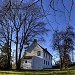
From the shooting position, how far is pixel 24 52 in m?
26.1

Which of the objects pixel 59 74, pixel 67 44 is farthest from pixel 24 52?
pixel 59 74

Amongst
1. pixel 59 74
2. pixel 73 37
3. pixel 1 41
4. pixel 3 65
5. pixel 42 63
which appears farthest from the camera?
pixel 42 63

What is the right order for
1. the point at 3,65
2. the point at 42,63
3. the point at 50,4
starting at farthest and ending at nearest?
the point at 42,63 → the point at 3,65 → the point at 50,4

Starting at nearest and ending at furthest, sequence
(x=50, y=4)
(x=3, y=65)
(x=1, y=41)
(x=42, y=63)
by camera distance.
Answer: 1. (x=50, y=4)
2. (x=3, y=65)
3. (x=1, y=41)
4. (x=42, y=63)

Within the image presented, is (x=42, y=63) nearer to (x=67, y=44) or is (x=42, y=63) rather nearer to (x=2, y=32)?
(x=2, y=32)

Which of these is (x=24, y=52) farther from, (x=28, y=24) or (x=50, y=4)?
(x=50, y=4)

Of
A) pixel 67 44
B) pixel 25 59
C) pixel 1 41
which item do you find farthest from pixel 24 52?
pixel 67 44

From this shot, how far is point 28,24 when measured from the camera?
91.8 feet

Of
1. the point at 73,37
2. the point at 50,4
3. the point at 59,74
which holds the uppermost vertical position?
the point at 73,37

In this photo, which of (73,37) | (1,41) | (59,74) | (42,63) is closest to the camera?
(59,74)

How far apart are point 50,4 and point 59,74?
10.2 m

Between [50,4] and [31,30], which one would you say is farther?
[31,30]

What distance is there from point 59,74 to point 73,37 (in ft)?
17.6

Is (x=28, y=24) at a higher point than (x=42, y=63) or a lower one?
higher
